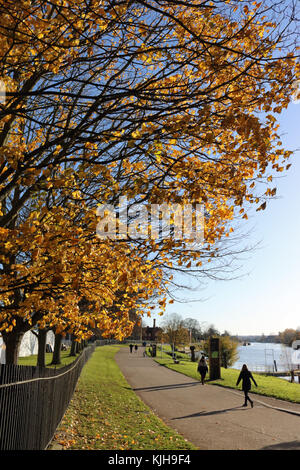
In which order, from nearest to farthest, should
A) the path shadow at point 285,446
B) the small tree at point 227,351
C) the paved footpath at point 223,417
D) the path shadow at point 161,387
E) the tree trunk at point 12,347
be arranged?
the path shadow at point 285,446
the paved footpath at point 223,417
the tree trunk at point 12,347
the path shadow at point 161,387
the small tree at point 227,351

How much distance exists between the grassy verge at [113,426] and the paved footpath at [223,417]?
1.80ft

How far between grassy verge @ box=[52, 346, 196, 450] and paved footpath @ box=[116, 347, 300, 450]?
0.55 meters

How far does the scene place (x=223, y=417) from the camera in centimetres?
1120

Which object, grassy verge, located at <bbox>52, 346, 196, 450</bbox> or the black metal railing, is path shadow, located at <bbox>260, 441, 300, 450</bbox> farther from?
the black metal railing

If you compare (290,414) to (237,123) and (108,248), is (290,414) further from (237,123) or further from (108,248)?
(237,123)

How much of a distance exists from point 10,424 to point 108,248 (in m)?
3.44

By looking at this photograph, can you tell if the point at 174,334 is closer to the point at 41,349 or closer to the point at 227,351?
the point at 227,351

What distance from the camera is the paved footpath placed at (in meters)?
8.36

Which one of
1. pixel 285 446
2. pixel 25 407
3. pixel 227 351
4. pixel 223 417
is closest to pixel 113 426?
pixel 223 417

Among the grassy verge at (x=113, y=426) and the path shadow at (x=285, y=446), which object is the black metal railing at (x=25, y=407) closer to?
the grassy verge at (x=113, y=426)

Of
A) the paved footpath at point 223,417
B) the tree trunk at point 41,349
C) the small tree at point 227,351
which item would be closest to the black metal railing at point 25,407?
the paved footpath at point 223,417

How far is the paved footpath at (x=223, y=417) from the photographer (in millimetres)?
8359

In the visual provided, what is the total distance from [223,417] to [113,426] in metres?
3.57
